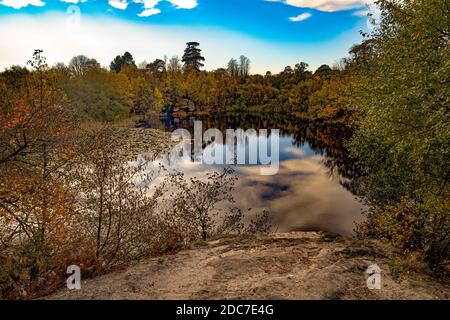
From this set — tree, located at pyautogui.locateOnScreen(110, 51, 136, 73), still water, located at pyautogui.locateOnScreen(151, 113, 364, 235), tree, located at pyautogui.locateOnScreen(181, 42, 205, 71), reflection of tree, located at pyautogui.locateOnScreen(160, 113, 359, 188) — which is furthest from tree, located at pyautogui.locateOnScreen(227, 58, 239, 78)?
still water, located at pyautogui.locateOnScreen(151, 113, 364, 235)

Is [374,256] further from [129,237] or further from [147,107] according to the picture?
[147,107]

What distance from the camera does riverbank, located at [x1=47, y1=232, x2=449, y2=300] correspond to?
10.0 m

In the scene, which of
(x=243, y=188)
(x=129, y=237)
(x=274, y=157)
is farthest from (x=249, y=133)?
(x=129, y=237)

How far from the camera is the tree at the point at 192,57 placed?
136m

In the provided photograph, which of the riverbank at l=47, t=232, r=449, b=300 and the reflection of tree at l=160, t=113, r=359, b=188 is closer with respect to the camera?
the riverbank at l=47, t=232, r=449, b=300

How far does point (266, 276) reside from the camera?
11.4 meters

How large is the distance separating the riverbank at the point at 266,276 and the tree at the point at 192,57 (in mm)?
129220

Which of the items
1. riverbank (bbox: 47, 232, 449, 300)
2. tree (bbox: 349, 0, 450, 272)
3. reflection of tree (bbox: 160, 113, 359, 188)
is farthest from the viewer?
reflection of tree (bbox: 160, 113, 359, 188)

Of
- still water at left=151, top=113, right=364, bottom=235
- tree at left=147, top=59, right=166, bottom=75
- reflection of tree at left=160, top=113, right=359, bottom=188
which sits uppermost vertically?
tree at left=147, top=59, right=166, bottom=75

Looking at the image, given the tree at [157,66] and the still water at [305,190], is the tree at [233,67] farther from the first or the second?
the still water at [305,190]

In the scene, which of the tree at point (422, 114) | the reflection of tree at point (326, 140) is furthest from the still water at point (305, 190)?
the tree at point (422, 114)

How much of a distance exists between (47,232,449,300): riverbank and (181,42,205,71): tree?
12922cm

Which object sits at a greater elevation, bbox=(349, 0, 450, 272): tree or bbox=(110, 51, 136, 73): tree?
bbox=(110, 51, 136, 73): tree

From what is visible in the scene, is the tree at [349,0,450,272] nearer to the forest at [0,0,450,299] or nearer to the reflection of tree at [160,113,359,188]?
the forest at [0,0,450,299]
